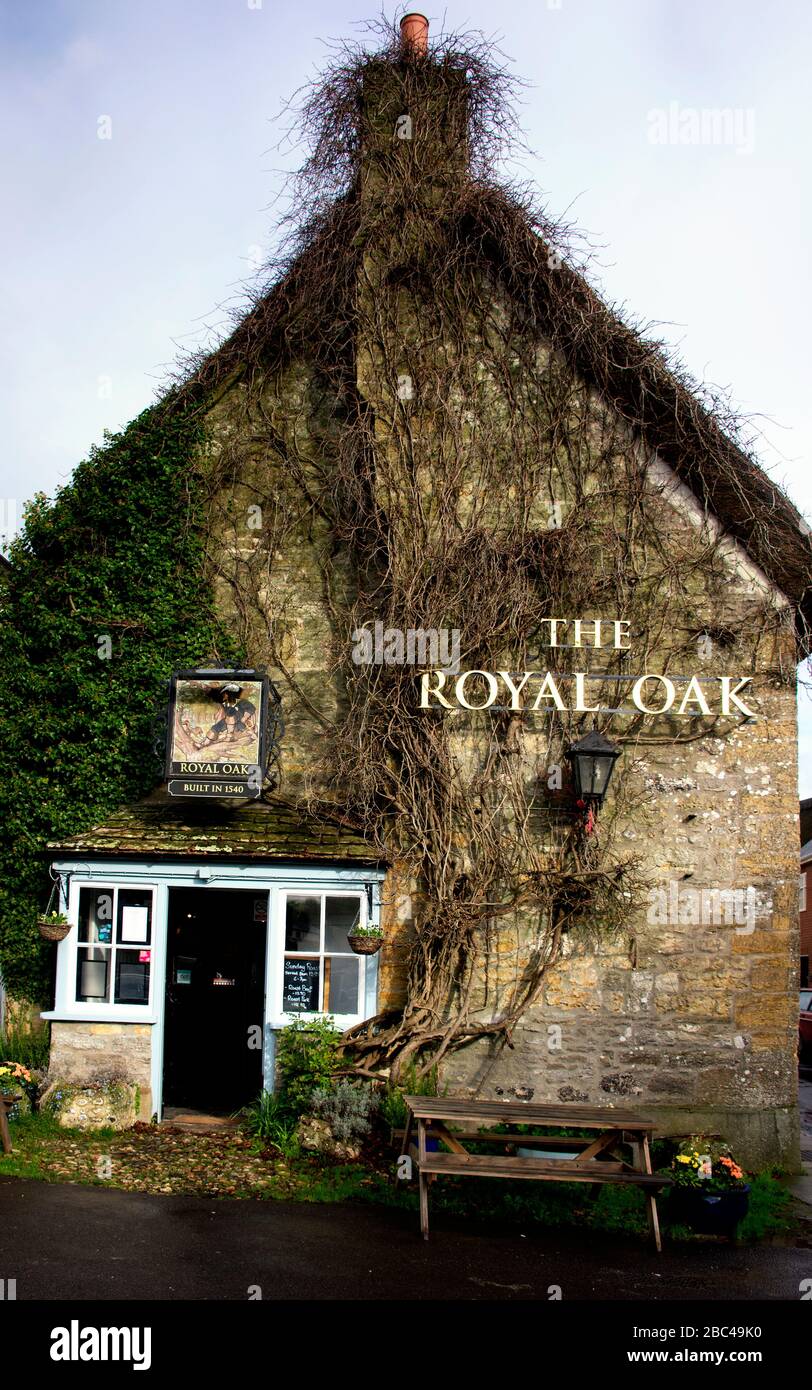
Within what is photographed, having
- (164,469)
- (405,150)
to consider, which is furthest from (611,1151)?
(405,150)

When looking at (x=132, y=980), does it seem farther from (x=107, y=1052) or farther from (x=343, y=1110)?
(x=343, y=1110)

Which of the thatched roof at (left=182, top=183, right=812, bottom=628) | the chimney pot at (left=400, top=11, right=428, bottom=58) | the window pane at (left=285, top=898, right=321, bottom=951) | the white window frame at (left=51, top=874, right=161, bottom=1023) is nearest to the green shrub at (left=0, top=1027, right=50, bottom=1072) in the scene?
the white window frame at (left=51, top=874, right=161, bottom=1023)

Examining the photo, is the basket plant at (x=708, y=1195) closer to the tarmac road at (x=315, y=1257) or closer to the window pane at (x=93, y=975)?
the tarmac road at (x=315, y=1257)

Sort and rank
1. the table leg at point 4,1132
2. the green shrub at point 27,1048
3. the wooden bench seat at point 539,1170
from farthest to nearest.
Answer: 1. the green shrub at point 27,1048
2. the table leg at point 4,1132
3. the wooden bench seat at point 539,1170

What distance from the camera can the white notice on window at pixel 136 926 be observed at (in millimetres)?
9531

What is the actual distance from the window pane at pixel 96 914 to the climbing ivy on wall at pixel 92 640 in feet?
2.61

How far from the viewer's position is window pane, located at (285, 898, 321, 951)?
959 cm

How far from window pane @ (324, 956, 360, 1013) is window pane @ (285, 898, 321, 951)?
8.9 inches

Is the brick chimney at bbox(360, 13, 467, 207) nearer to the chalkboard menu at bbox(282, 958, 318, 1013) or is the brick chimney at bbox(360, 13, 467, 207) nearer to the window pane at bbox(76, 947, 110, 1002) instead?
the chalkboard menu at bbox(282, 958, 318, 1013)

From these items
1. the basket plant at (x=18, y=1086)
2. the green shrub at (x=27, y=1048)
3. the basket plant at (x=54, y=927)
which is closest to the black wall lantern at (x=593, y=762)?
the basket plant at (x=54, y=927)

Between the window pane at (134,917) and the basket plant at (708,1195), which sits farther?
the window pane at (134,917)

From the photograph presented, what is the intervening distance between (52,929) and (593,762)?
4.91 metres

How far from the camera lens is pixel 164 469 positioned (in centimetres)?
1084

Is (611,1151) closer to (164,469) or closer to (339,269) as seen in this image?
(164,469)
